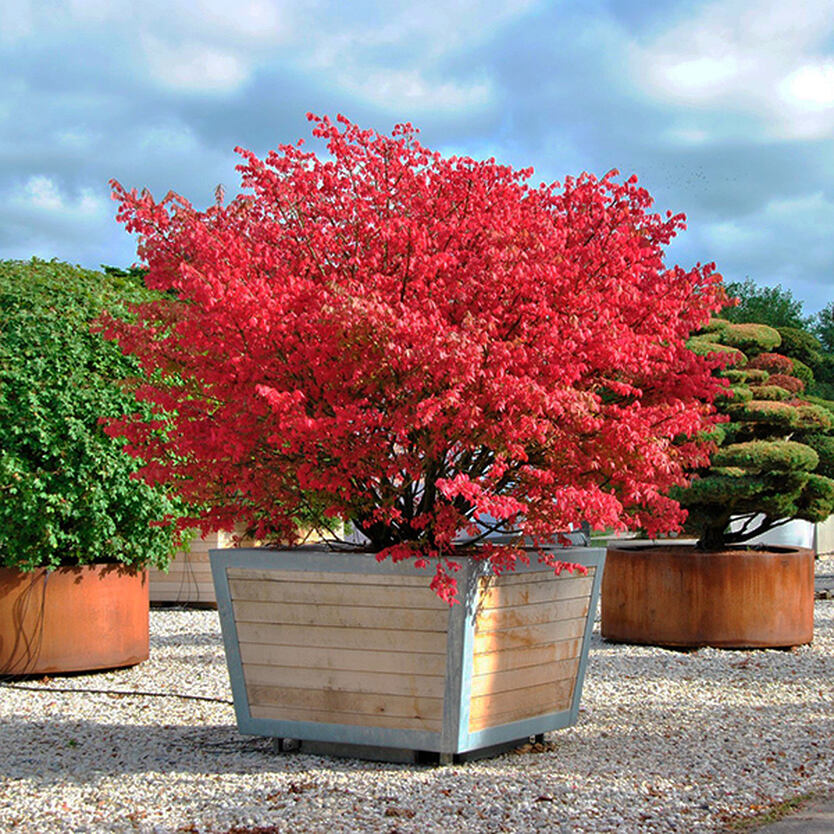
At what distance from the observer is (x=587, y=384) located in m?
5.84

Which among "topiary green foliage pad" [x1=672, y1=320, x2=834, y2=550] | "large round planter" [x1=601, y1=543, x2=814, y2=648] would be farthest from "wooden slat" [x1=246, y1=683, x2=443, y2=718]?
"topiary green foliage pad" [x1=672, y1=320, x2=834, y2=550]

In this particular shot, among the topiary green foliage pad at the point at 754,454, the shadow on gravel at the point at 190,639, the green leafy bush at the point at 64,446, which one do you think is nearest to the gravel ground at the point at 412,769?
the green leafy bush at the point at 64,446

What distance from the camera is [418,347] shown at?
16.2 ft

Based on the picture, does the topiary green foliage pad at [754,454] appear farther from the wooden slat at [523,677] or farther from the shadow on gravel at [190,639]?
the shadow on gravel at [190,639]

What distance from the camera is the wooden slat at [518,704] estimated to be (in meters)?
5.50

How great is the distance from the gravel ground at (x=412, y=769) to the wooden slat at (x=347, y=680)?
0.37m

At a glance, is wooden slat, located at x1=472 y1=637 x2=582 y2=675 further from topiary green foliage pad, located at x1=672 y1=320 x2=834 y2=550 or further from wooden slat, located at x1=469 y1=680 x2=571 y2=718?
topiary green foliage pad, located at x1=672 y1=320 x2=834 y2=550

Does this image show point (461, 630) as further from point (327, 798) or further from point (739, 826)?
point (739, 826)

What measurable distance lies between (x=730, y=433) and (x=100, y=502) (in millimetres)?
5823

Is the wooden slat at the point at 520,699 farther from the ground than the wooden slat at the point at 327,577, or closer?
closer

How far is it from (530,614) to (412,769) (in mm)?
998

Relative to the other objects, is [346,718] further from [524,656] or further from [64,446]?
[64,446]

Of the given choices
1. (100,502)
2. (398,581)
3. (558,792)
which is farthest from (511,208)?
(100,502)

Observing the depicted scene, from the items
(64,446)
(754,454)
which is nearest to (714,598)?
(754,454)
